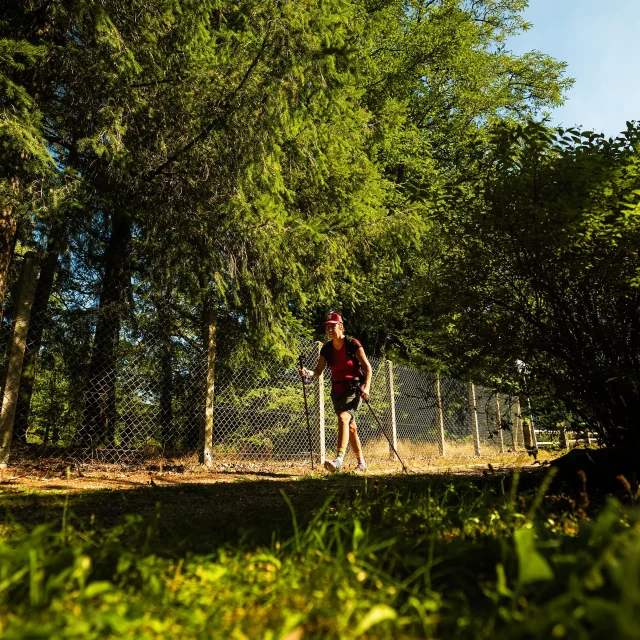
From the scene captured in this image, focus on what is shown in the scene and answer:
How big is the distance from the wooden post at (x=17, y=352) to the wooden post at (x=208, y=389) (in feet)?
7.11

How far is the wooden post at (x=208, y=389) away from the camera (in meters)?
6.93

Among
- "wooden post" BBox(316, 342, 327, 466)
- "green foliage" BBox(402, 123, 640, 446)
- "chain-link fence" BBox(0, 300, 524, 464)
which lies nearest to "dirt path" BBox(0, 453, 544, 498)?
"chain-link fence" BBox(0, 300, 524, 464)

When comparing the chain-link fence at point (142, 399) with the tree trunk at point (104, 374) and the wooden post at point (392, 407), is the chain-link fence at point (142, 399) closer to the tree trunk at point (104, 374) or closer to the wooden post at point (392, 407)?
the tree trunk at point (104, 374)

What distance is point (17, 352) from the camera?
552cm

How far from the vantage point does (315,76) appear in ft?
21.4

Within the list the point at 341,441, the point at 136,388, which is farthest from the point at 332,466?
the point at 136,388

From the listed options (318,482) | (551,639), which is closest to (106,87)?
(318,482)

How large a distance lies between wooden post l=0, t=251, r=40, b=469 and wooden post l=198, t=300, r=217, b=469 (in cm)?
217

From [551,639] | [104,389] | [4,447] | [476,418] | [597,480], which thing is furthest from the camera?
[476,418]

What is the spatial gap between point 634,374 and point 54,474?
17.5 ft

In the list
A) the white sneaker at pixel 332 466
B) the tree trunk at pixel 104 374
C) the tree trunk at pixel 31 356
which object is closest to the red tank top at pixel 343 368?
the white sneaker at pixel 332 466

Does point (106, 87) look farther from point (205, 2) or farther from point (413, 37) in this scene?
point (413, 37)

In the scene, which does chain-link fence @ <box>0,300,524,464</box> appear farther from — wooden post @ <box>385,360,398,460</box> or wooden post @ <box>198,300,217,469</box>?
wooden post @ <box>385,360,398,460</box>

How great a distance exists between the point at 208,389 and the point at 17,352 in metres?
2.31
